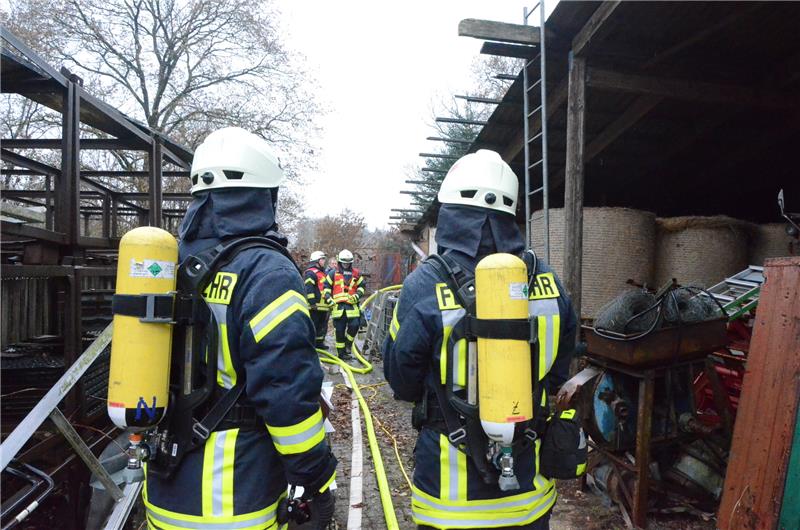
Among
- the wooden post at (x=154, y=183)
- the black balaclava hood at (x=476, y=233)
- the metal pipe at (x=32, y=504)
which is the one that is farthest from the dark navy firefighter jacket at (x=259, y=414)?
the wooden post at (x=154, y=183)

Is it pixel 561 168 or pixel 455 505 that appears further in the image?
pixel 561 168

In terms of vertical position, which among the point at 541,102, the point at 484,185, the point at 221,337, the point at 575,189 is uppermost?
the point at 541,102

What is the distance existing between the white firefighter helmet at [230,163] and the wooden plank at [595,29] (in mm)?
3532

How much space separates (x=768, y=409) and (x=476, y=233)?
191 centimetres

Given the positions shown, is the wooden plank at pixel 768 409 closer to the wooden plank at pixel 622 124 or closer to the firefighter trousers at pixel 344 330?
the wooden plank at pixel 622 124

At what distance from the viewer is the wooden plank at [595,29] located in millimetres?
4252

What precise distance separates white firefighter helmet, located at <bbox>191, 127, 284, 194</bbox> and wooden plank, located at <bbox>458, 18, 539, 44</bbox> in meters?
3.57

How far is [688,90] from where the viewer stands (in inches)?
208

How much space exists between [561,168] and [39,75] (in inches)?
295

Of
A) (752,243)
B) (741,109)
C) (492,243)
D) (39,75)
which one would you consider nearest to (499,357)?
(492,243)

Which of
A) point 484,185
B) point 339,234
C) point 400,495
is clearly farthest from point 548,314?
point 339,234

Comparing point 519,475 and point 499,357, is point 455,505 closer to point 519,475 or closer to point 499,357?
point 519,475

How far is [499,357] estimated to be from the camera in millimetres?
1900

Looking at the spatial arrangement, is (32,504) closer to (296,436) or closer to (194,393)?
(194,393)
